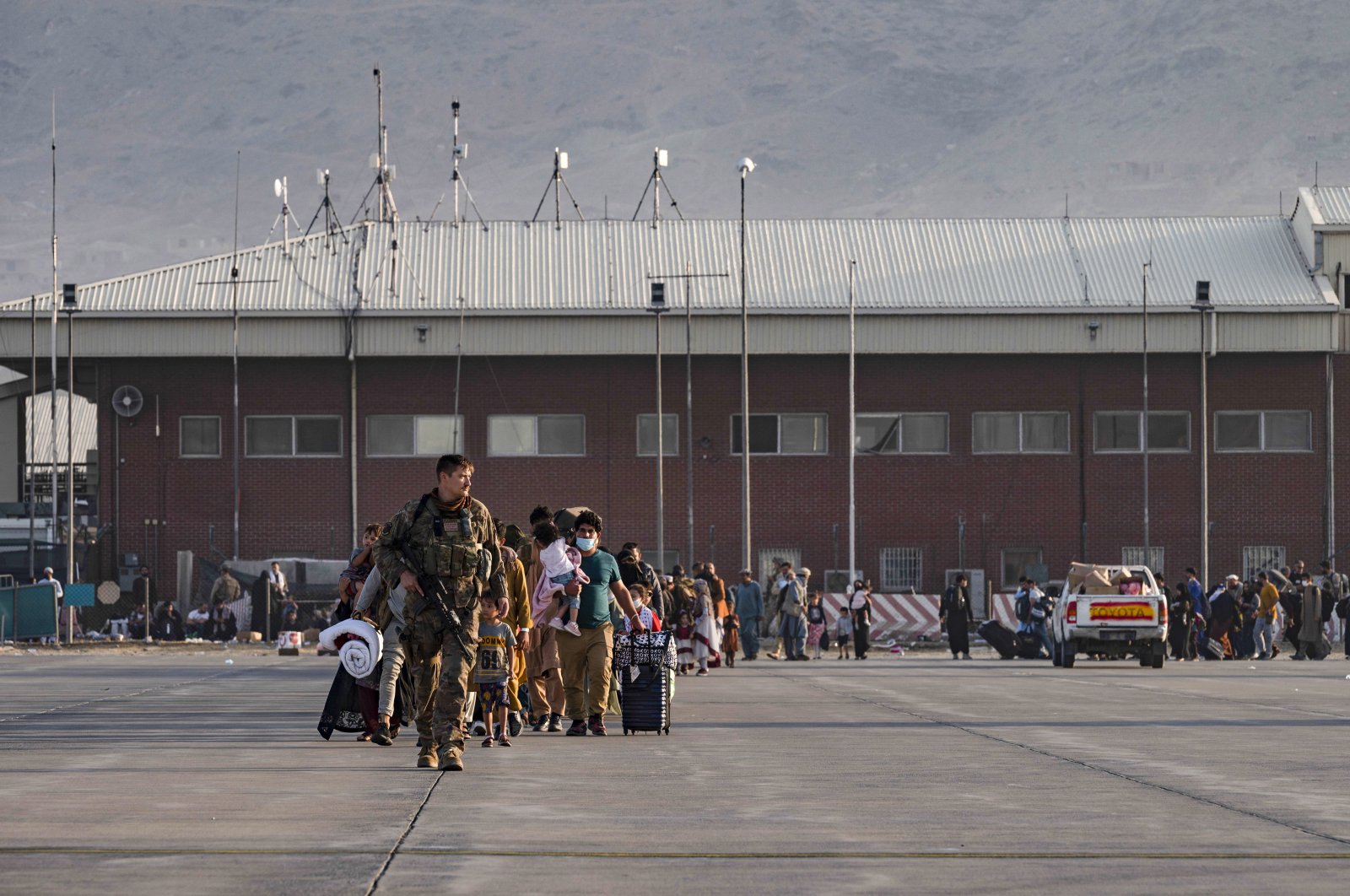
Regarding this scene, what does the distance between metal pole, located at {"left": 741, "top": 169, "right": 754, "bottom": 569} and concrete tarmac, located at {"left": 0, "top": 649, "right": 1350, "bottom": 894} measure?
3208 cm

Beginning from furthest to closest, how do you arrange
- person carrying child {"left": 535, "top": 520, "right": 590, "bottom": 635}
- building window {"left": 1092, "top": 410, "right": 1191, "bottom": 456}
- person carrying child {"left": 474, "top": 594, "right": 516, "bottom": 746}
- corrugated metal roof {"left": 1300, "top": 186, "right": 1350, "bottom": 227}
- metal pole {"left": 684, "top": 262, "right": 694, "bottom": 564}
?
corrugated metal roof {"left": 1300, "top": 186, "right": 1350, "bottom": 227}, building window {"left": 1092, "top": 410, "right": 1191, "bottom": 456}, metal pole {"left": 684, "top": 262, "right": 694, "bottom": 564}, person carrying child {"left": 535, "top": 520, "right": 590, "bottom": 635}, person carrying child {"left": 474, "top": 594, "right": 516, "bottom": 746}

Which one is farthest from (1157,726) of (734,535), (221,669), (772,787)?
(734,535)

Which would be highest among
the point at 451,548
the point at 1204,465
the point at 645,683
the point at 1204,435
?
the point at 1204,435

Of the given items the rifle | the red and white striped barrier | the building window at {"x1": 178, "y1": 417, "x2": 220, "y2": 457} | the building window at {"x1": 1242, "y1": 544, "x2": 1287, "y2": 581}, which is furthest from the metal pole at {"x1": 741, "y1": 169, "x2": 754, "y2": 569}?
the rifle

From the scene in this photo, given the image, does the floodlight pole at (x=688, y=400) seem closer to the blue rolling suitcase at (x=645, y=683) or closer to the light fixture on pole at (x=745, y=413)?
the light fixture on pole at (x=745, y=413)

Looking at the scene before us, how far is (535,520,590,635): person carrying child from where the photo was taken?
16391 mm

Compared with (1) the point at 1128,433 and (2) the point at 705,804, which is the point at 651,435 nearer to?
(1) the point at 1128,433

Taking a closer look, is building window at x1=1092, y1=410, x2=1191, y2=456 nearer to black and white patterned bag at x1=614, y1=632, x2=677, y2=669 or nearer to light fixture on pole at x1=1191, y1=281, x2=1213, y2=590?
light fixture on pole at x1=1191, y1=281, x2=1213, y2=590

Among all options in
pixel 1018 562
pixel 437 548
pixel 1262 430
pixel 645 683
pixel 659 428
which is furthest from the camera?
pixel 1262 430

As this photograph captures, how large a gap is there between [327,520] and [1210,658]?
83.4 feet

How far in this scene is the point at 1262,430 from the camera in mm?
56969

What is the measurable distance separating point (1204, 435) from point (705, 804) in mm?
44232

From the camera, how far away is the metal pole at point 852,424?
179ft

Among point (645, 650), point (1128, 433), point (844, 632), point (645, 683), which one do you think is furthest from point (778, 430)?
point (645, 683)
